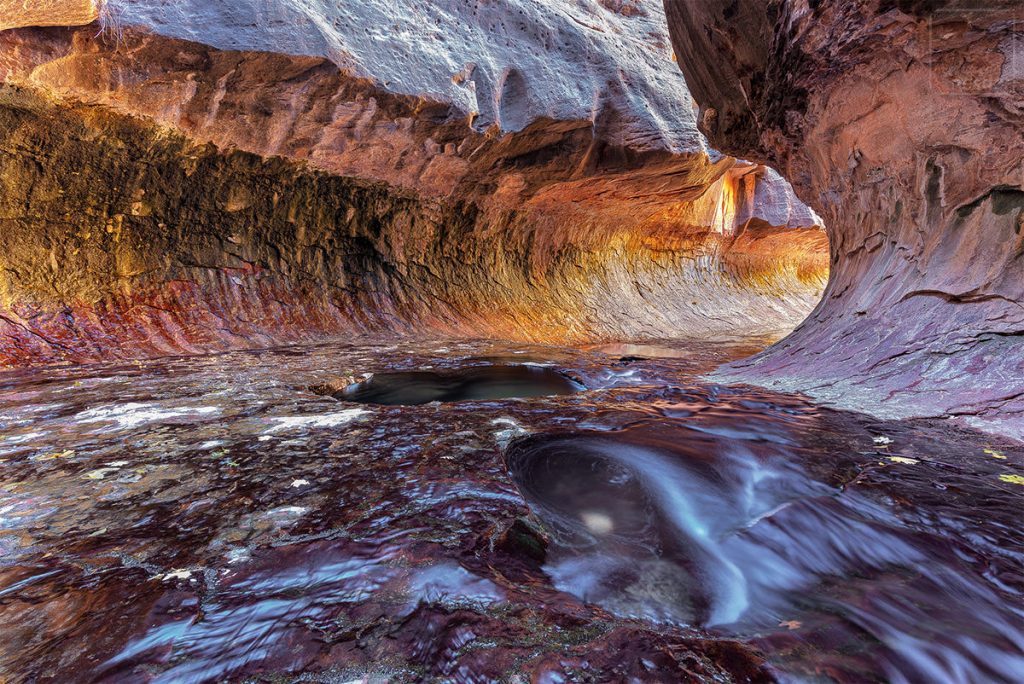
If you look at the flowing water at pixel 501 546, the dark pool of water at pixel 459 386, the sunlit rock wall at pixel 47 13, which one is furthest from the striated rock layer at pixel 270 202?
the flowing water at pixel 501 546

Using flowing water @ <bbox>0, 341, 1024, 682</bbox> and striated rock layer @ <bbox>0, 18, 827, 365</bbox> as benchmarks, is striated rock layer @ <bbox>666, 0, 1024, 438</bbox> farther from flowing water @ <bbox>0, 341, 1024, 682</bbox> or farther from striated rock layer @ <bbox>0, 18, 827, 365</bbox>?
striated rock layer @ <bbox>0, 18, 827, 365</bbox>

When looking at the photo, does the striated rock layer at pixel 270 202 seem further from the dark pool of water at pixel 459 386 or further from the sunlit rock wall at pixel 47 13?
the dark pool of water at pixel 459 386

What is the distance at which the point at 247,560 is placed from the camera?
122 centimetres

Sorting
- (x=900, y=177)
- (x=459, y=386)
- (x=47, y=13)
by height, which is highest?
(x=900, y=177)

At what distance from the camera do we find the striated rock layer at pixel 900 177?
9.21ft

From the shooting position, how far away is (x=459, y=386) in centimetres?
380

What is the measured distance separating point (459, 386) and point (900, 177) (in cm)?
361

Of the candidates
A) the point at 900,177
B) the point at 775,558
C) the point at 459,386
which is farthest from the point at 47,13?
the point at 900,177

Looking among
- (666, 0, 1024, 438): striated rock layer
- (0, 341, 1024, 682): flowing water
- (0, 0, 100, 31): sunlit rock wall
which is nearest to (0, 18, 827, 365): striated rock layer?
(0, 0, 100, 31): sunlit rock wall

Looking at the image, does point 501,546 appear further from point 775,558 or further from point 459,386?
point 459,386

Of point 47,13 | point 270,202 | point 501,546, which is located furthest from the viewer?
point 270,202

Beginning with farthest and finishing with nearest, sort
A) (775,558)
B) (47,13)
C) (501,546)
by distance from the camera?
(47,13), (775,558), (501,546)

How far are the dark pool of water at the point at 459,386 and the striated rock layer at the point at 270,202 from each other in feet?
6.95

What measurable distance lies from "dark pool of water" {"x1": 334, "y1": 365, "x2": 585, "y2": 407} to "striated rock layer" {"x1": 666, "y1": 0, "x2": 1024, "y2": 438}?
1571 mm
